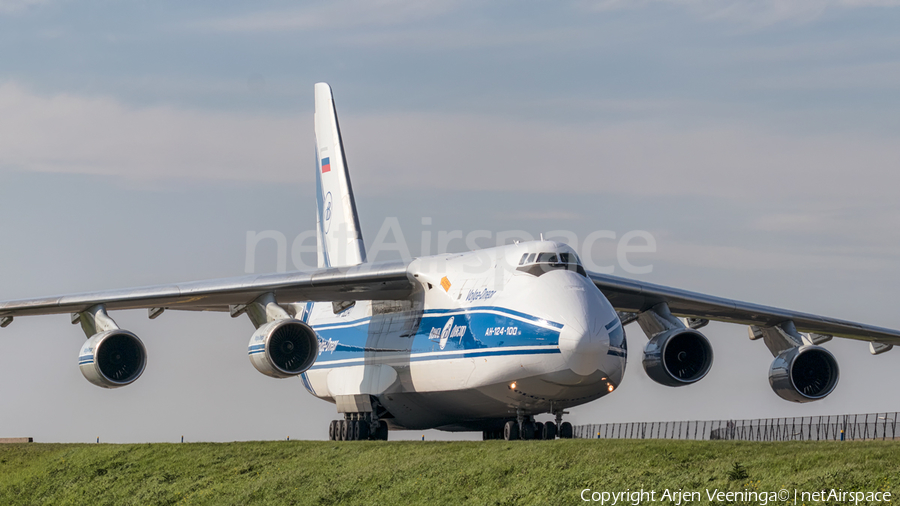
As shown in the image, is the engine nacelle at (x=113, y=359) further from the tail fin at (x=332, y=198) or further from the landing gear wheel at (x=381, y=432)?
the tail fin at (x=332, y=198)

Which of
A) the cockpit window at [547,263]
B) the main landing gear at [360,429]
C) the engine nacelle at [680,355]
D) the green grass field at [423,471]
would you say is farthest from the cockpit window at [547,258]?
the main landing gear at [360,429]

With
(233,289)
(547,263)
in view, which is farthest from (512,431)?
(233,289)

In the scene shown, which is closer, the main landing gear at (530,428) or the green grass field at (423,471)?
the green grass field at (423,471)

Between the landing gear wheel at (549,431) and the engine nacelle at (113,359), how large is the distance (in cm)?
833

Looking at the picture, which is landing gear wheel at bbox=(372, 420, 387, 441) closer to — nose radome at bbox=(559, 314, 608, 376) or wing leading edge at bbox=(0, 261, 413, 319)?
wing leading edge at bbox=(0, 261, 413, 319)

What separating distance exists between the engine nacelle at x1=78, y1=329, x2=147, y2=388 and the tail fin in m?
8.13

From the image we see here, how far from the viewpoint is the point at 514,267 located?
2116 cm

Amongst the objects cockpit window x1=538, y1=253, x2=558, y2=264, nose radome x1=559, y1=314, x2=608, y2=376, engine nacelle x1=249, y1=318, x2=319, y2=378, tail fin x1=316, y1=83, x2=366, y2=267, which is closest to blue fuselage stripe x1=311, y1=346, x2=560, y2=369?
nose radome x1=559, y1=314, x2=608, y2=376

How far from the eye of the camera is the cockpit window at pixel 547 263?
20.8m

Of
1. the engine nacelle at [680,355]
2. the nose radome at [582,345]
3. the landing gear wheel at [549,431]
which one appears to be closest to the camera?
the nose radome at [582,345]

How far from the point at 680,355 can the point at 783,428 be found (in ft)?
18.2

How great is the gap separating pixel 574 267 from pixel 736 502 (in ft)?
27.0

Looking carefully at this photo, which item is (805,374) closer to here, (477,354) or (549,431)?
(549,431)

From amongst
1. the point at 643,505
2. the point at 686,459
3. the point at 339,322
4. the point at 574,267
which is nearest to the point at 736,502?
the point at 643,505
